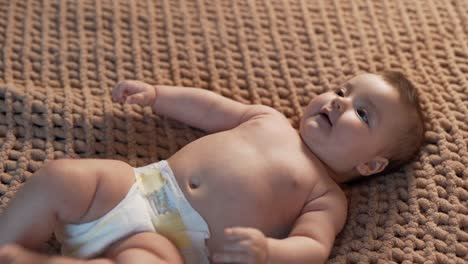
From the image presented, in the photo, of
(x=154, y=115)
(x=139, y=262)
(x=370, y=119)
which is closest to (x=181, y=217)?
(x=139, y=262)

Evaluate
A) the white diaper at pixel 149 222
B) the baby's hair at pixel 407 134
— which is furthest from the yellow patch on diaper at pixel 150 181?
the baby's hair at pixel 407 134

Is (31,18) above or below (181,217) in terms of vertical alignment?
above

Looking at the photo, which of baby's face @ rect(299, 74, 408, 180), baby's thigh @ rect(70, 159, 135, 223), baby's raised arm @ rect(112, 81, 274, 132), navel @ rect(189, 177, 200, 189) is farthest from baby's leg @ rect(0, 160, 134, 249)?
baby's face @ rect(299, 74, 408, 180)

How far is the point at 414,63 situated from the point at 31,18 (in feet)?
2.61

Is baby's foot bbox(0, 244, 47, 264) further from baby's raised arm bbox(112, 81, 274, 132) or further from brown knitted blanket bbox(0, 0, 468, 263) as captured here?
baby's raised arm bbox(112, 81, 274, 132)

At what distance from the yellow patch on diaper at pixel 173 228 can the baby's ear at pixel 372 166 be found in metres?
0.34

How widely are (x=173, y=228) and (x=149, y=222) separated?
4 cm

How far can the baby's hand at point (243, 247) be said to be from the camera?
2.84ft

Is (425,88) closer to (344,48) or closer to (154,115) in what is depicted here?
(344,48)

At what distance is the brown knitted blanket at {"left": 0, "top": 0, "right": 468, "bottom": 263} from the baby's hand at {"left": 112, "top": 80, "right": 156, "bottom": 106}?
0.12 ft

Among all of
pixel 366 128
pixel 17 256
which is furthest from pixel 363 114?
pixel 17 256

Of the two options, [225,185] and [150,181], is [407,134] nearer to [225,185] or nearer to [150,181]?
[225,185]

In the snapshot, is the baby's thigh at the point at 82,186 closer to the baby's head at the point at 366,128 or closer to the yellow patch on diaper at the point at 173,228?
the yellow patch on diaper at the point at 173,228

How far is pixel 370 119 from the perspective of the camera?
1.08 metres
